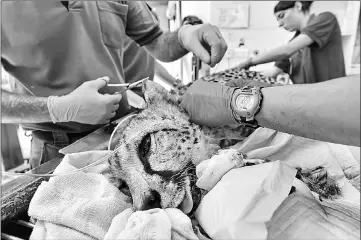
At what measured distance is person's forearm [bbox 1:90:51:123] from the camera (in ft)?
3.54

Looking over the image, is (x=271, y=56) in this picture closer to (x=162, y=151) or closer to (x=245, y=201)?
(x=162, y=151)

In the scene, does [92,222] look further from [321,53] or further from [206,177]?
[321,53]

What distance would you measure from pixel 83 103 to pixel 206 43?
536mm

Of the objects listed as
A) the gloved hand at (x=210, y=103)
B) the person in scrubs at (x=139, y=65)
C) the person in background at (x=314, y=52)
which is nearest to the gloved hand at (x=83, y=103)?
the gloved hand at (x=210, y=103)

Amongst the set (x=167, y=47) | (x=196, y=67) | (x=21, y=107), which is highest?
(x=167, y=47)

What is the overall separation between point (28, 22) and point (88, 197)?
2.46 feet

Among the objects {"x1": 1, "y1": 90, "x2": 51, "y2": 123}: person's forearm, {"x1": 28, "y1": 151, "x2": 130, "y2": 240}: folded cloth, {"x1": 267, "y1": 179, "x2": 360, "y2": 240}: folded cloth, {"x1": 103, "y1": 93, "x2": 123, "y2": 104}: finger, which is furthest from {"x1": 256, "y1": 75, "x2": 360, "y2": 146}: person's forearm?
{"x1": 1, "y1": 90, "x2": 51, "y2": 123}: person's forearm

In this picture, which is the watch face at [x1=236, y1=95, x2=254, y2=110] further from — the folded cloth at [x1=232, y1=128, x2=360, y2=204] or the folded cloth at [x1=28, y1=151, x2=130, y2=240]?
the folded cloth at [x1=28, y1=151, x2=130, y2=240]

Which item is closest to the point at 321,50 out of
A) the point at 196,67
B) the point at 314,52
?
the point at 314,52

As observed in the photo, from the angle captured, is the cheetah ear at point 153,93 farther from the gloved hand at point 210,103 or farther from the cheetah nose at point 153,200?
the cheetah nose at point 153,200

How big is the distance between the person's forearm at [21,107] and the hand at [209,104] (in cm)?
54

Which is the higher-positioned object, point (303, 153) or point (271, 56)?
point (271, 56)

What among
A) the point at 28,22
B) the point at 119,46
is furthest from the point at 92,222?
the point at 119,46

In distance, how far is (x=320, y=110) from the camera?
1.54 ft
